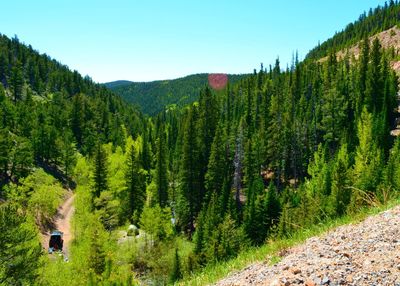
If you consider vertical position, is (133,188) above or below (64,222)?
above

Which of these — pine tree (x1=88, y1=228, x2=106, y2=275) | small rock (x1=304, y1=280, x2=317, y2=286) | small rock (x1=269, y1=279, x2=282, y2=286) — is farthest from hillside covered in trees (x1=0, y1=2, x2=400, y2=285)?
small rock (x1=304, y1=280, x2=317, y2=286)

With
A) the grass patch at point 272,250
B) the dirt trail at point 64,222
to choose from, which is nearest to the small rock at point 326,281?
the grass patch at point 272,250

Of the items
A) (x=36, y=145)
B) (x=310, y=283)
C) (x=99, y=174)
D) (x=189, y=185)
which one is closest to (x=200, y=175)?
(x=189, y=185)

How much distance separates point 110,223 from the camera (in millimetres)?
64875

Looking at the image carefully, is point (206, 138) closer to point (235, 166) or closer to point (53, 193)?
point (235, 166)

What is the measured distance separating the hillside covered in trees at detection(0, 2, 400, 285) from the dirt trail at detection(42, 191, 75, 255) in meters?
2.72

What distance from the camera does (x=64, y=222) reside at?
256ft

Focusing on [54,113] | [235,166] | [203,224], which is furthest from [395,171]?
[54,113]

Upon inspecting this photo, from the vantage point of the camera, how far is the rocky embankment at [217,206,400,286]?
802 centimetres

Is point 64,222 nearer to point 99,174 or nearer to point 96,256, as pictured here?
point 99,174

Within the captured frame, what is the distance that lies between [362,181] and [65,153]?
7470 cm

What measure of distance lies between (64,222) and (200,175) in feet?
96.5

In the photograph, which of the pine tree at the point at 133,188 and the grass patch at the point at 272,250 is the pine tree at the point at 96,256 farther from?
the pine tree at the point at 133,188

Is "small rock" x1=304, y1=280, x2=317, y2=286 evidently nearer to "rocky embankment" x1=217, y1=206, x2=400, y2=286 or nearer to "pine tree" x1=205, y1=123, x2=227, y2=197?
"rocky embankment" x1=217, y1=206, x2=400, y2=286
